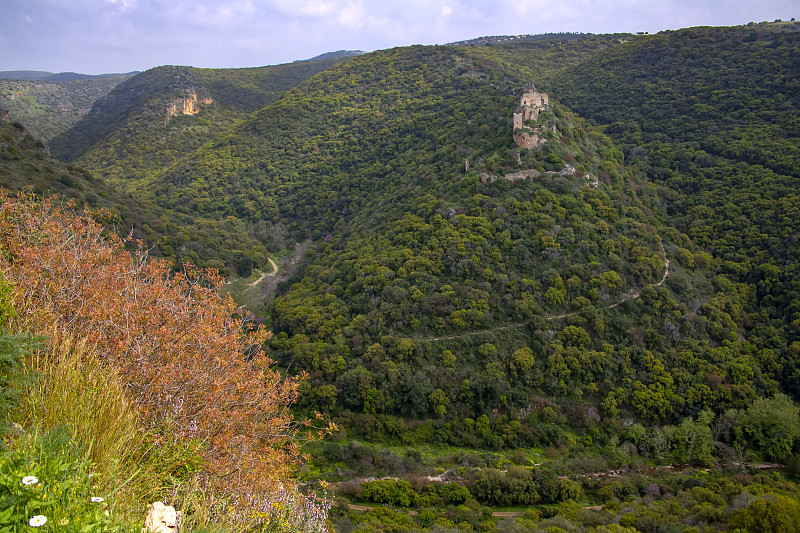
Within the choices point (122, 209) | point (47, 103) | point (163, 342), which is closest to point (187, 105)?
point (47, 103)

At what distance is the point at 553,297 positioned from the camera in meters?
27.6

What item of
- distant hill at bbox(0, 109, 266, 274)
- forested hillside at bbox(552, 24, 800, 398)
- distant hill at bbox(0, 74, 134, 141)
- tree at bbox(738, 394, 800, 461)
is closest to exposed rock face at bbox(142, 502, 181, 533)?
distant hill at bbox(0, 109, 266, 274)

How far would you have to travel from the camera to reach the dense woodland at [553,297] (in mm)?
20641

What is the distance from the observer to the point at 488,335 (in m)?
26.4

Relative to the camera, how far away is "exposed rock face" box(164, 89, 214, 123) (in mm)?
71812

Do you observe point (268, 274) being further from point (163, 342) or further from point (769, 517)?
point (769, 517)

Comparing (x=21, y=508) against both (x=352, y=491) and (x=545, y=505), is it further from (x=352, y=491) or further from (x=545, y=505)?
(x=545, y=505)

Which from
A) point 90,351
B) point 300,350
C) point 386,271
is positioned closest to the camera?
point 90,351

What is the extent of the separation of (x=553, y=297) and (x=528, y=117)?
55.6 ft

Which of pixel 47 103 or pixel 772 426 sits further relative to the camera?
pixel 47 103

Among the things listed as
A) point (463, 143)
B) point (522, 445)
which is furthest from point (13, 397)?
point (463, 143)

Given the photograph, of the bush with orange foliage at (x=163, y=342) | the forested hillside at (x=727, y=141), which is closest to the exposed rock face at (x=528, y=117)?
the forested hillside at (x=727, y=141)

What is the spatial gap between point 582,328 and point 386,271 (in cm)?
1323

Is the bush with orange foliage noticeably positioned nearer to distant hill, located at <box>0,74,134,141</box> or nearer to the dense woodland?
the dense woodland
